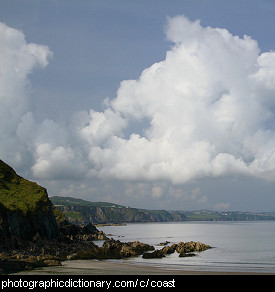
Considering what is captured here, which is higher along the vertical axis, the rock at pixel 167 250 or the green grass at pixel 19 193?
the green grass at pixel 19 193

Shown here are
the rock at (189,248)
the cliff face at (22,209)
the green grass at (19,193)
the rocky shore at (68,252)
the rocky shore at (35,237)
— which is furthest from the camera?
the rock at (189,248)

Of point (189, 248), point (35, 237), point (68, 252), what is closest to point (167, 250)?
point (189, 248)

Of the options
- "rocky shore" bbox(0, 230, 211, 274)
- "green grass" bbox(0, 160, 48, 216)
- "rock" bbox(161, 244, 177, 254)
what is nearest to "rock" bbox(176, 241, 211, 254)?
"rocky shore" bbox(0, 230, 211, 274)

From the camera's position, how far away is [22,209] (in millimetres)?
100625

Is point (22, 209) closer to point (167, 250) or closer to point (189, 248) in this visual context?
point (167, 250)

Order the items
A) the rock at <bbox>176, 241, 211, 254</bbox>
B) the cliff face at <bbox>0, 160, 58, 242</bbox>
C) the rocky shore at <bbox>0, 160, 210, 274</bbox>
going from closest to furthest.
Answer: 1. the rocky shore at <bbox>0, 160, 210, 274</bbox>
2. the cliff face at <bbox>0, 160, 58, 242</bbox>
3. the rock at <bbox>176, 241, 211, 254</bbox>

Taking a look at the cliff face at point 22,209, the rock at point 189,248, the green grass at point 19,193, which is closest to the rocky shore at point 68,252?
the rock at point 189,248

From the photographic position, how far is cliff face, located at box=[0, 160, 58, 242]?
91688 mm

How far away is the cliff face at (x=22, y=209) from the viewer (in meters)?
91.7

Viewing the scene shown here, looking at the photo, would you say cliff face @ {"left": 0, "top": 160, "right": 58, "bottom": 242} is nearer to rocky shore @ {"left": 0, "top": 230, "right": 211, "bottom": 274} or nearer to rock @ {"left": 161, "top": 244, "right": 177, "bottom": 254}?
rocky shore @ {"left": 0, "top": 230, "right": 211, "bottom": 274}

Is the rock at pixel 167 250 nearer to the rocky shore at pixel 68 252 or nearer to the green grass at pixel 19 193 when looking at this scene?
the rocky shore at pixel 68 252

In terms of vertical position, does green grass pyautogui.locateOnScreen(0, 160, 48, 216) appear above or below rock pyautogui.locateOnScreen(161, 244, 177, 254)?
above
